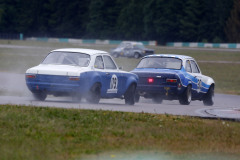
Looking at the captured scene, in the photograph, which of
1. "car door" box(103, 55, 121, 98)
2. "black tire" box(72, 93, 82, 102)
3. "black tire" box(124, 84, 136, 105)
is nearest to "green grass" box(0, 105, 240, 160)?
"black tire" box(72, 93, 82, 102)

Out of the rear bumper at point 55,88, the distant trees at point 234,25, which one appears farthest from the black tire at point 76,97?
the distant trees at point 234,25

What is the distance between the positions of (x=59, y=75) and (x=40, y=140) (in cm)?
560

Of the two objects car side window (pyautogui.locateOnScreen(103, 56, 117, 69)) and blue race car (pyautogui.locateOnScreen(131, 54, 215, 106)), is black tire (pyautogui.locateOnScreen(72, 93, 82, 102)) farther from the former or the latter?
blue race car (pyautogui.locateOnScreen(131, 54, 215, 106))

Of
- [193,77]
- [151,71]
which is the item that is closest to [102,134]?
[151,71]

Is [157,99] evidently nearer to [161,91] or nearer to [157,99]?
[157,99]

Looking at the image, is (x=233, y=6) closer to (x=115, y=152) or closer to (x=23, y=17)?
(x=23, y=17)

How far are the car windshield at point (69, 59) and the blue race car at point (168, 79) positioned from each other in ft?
9.35

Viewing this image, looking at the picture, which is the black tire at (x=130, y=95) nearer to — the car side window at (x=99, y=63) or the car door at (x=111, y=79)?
the car door at (x=111, y=79)

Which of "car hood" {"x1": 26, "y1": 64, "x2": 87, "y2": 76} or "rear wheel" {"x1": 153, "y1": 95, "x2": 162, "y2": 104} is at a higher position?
"car hood" {"x1": 26, "y1": 64, "x2": 87, "y2": 76}

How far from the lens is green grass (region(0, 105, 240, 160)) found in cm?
793

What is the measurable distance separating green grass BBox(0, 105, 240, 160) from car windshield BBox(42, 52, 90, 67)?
3.15m

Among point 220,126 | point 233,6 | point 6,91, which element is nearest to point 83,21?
point 233,6

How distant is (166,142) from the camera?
902 cm

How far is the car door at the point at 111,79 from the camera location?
15.2m
